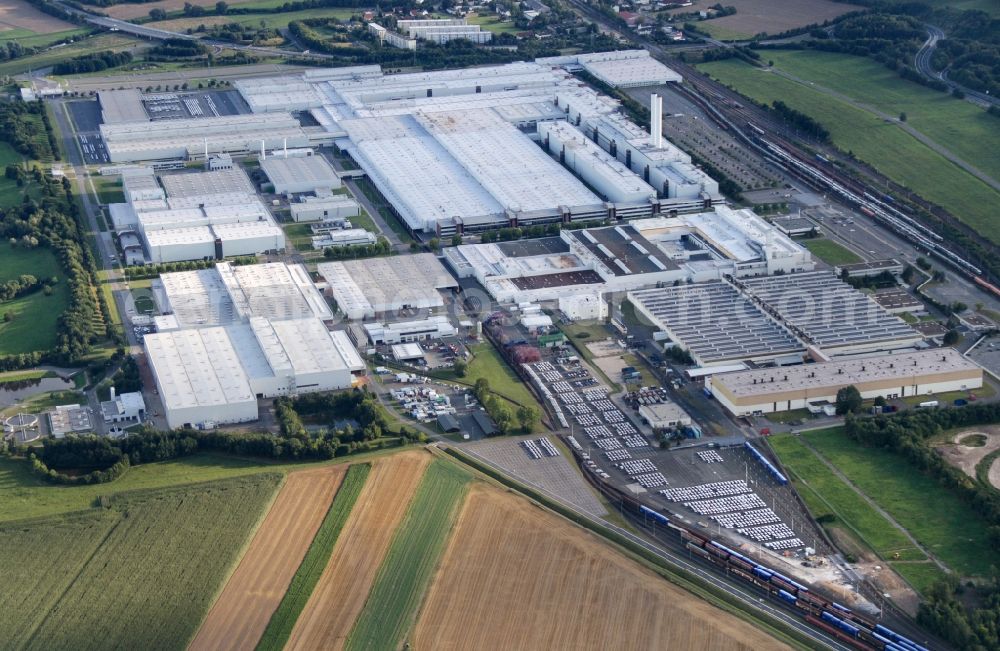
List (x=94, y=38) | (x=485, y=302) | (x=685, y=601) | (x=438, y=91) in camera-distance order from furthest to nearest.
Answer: (x=94, y=38), (x=438, y=91), (x=485, y=302), (x=685, y=601)

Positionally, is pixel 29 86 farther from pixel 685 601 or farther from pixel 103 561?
pixel 685 601

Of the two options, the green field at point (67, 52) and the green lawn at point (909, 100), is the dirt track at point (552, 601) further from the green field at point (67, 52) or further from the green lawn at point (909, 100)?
the green field at point (67, 52)

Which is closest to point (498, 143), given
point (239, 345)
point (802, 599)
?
point (239, 345)

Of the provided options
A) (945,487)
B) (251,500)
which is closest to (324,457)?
(251,500)

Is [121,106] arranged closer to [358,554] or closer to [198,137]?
[198,137]

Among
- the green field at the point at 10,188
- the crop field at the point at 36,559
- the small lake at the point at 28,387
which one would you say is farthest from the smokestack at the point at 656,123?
the crop field at the point at 36,559

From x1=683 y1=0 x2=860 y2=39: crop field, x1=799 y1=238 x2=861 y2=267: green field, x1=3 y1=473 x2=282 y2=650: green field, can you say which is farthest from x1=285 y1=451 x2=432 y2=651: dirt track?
x1=683 y1=0 x2=860 y2=39: crop field
